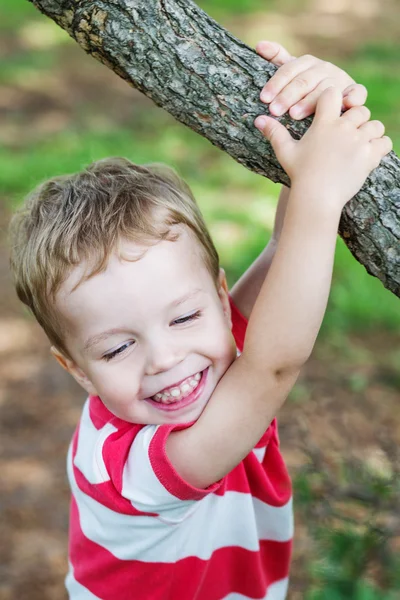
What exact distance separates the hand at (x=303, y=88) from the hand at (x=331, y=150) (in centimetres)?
2

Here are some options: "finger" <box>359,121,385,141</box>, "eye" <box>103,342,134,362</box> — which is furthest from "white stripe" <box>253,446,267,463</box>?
"finger" <box>359,121,385,141</box>

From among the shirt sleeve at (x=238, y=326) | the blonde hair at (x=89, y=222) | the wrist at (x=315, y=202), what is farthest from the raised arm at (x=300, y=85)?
the shirt sleeve at (x=238, y=326)

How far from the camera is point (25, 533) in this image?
3006 millimetres

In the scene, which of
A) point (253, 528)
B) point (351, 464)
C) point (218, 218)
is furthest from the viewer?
point (218, 218)

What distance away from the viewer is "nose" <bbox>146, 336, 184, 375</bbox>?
1.52 m

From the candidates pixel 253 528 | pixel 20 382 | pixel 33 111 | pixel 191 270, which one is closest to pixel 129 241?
pixel 191 270

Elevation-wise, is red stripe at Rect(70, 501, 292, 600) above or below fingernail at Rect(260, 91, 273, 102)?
below

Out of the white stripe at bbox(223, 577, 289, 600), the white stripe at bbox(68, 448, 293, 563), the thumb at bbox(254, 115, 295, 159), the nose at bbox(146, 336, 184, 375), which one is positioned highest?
the thumb at bbox(254, 115, 295, 159)

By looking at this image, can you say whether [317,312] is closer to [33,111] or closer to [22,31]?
[33,111]

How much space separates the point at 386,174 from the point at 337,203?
0.40ft

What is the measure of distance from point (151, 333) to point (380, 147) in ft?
Answer: 1.71

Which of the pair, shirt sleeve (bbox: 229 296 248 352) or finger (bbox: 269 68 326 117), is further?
shirt sleeve (bbox: 229 296 248 352)

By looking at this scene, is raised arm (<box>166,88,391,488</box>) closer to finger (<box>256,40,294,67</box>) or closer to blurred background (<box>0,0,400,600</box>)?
finger (<box>256,40,294,67</box>)

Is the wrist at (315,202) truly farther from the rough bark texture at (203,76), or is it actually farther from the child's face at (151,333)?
the child's face at (151,333)
